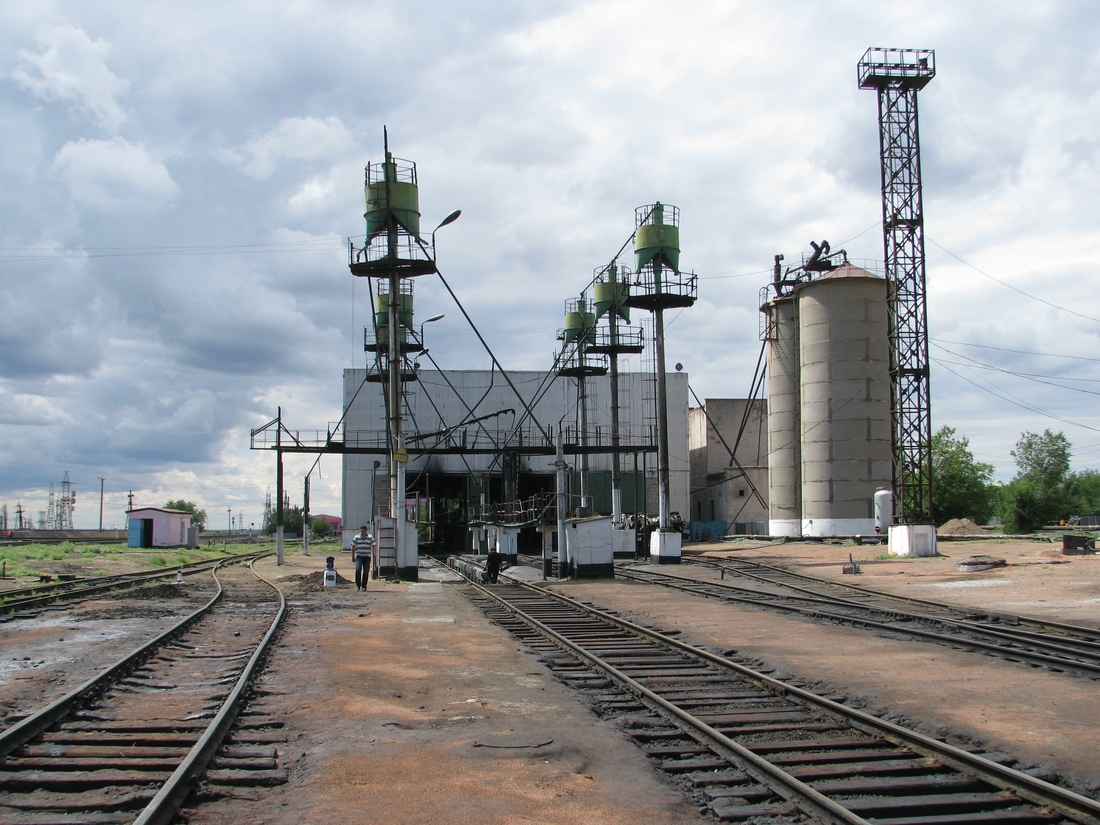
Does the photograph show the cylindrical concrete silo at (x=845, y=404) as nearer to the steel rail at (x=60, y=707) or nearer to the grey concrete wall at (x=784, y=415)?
the grey concrete wall at (x=784, y=415)

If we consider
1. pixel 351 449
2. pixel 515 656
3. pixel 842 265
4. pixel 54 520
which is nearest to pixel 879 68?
pixel 842 265

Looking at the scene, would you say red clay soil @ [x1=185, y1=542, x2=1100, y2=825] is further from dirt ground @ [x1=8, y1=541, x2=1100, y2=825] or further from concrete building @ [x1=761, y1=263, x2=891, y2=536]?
concrete building @ [x1=761, y1=263, x2=891, y2=536]

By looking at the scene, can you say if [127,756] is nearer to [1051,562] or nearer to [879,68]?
[1051,562]

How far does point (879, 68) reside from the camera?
126 feet

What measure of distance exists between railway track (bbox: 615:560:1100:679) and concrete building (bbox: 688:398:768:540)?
31254 mm

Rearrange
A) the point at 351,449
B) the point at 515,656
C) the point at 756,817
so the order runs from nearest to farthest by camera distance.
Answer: the point at 756,817, the point at 515,656, the point at 351,449

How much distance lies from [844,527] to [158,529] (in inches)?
1684

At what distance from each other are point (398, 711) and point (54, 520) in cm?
15725

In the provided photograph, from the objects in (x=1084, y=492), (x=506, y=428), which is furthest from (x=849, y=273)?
(x=1084, y=492)

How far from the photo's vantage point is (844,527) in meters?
44.2

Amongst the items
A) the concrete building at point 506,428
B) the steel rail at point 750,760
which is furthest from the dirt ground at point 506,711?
the concrete building at point 506,428

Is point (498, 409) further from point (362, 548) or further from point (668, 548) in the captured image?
→ point (362, 548)

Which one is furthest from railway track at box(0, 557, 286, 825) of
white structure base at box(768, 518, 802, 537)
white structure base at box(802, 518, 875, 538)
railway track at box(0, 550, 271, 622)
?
white structure base at box(768, 518, 802, 537)

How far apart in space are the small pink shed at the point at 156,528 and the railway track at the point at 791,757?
54067 mm
